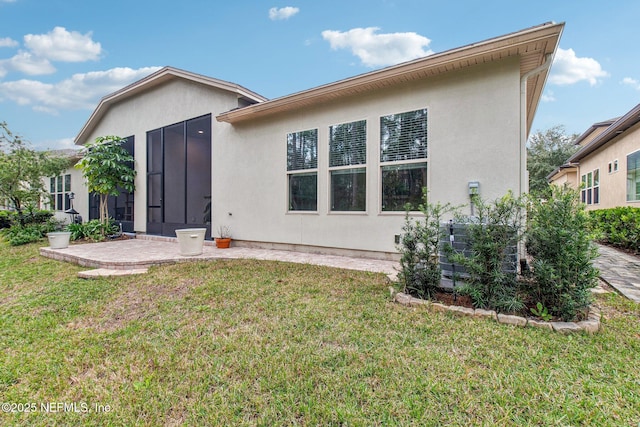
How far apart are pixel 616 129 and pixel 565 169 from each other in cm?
838

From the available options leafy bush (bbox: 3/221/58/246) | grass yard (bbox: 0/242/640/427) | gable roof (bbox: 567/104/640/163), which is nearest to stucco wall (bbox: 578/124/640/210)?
gable roof (bbox: 567/104/640/163)

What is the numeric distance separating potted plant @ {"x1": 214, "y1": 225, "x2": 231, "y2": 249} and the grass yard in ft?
12.6

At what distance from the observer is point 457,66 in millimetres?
4711

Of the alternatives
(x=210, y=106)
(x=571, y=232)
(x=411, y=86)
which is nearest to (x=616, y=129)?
(x=411, y=86)

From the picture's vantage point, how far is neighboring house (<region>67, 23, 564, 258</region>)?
452cm

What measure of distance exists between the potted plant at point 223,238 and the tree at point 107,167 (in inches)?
173

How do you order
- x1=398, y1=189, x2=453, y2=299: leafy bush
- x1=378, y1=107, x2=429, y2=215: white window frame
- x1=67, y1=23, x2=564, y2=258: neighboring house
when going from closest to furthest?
x1=398, y1=189, x2=453, y2=299: leafy bush, x1=67, y1=23, x2=564, y2=258: neighboring house, x1=378, y1=107, x2=429, y2=215: white window frame

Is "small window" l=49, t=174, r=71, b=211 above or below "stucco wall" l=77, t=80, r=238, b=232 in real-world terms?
below

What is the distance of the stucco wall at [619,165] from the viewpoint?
330 inches

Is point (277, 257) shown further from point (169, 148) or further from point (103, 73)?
point (103, 73)

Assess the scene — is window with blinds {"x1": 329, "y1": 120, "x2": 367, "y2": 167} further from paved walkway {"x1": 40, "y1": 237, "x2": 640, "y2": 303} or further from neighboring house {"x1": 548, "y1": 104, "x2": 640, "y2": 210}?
neighboring house {"x1": 548, "y1": 104, "x2": 640, "y2": 210}

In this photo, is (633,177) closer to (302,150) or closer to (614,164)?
(614,164)

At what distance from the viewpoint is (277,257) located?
616 centimetres

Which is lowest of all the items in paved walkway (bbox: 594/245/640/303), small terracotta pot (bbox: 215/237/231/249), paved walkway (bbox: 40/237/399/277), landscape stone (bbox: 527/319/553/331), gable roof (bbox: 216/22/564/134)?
landscape stone (bbox: 527/319/553/331)
